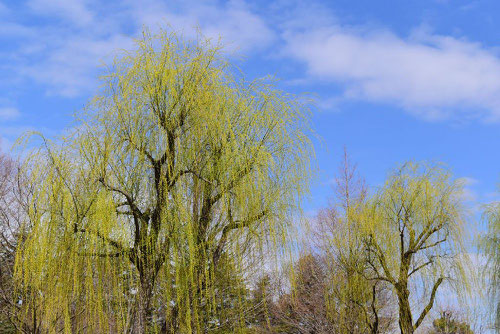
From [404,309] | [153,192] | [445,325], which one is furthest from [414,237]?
[445,325]

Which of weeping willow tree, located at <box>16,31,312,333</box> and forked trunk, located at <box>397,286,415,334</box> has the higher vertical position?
weeping willow tree, located at <box>16,31,312,333</box>

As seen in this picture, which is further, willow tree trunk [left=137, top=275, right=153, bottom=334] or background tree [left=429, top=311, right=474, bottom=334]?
background tree [left=429, top=311, right=474, bottom=334]

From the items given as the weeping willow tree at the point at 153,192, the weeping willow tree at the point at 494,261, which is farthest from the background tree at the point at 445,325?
the weeping willow tree at the point at 153,192

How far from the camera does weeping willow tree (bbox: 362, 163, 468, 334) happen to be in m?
7.74

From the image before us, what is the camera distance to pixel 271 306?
14.8m

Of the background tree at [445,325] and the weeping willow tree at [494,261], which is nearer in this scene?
the weeping willow tree at [494,261]

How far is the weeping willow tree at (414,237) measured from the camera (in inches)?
305

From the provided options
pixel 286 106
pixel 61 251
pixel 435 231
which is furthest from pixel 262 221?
pixel 435 231

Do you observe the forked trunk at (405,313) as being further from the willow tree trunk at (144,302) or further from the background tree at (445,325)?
the background tree at (445,325)

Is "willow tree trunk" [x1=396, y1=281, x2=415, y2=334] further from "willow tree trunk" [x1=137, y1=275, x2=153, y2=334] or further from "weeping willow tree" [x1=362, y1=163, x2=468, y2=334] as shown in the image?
"willow tree trunk" [x1=137, y1=275, x2=153, y2=334]

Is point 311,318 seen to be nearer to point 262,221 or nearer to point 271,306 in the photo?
point 271,306

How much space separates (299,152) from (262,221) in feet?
2.88

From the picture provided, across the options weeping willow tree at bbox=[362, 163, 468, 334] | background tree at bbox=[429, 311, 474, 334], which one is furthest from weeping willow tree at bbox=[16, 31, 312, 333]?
background tree at bbox=[429, 311, 474, 334]

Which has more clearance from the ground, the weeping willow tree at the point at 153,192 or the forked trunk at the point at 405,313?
the weeping willow tree at the point at 153,192
